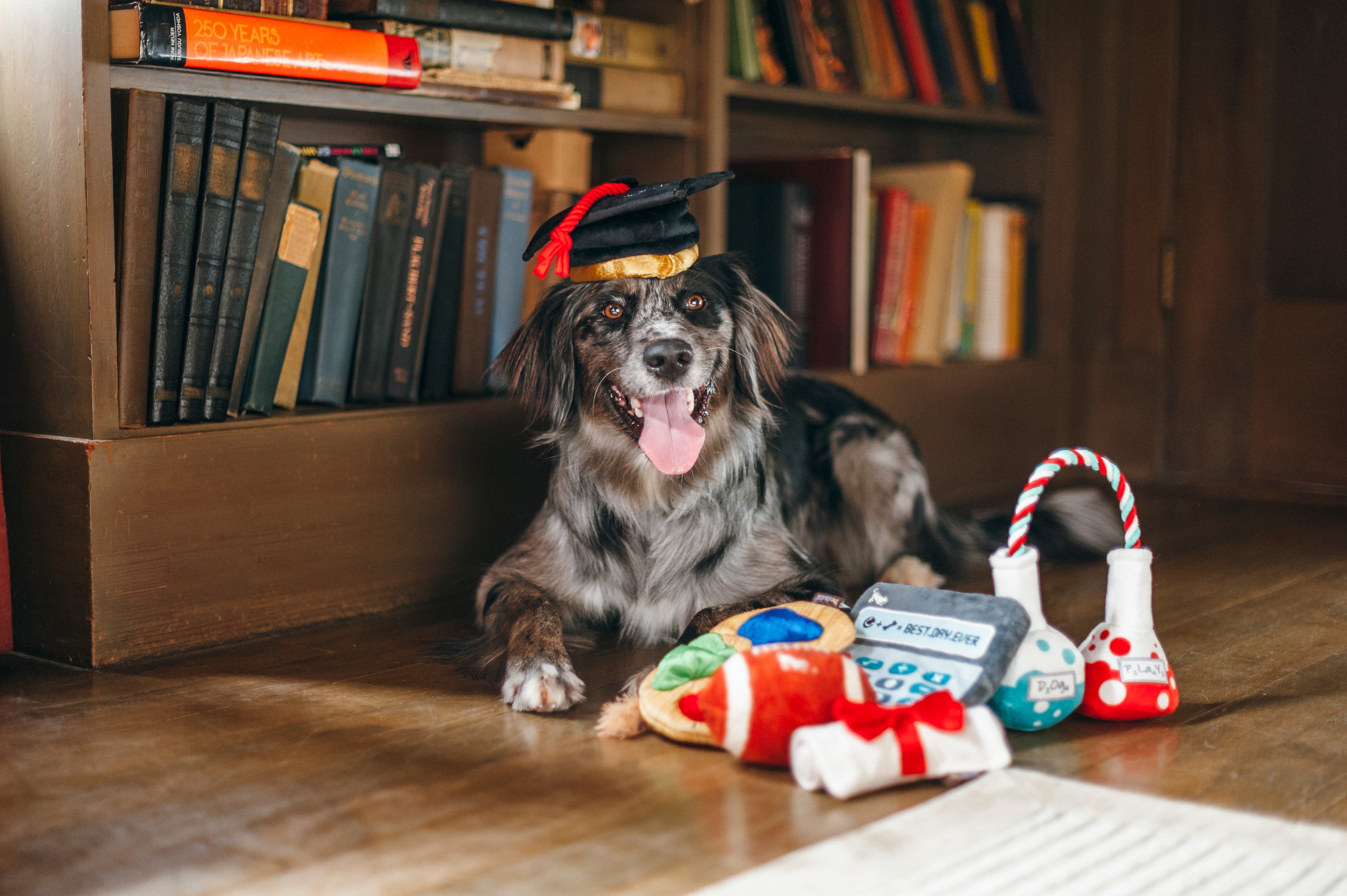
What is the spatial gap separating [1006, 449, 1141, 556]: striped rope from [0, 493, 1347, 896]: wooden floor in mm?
249

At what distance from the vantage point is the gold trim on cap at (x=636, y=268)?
205cm

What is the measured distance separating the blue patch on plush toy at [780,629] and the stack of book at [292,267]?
97cm

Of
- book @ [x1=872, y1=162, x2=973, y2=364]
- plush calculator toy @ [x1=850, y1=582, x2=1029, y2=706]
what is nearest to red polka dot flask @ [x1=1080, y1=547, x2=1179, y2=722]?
plush calculator toy @ [x1=850, y1=582, x2=1029, y2=706]

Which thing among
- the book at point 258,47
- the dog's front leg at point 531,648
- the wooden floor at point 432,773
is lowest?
the wooden floor at point 432,773

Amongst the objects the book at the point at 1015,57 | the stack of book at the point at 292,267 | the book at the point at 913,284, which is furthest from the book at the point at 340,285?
the book at the point at 1015,57

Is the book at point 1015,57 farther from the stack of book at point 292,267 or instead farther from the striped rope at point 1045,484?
the striped rope at point 1045,484

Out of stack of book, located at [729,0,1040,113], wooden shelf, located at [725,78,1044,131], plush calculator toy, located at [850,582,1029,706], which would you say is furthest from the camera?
stack of book, located at [729,0,1040,113]

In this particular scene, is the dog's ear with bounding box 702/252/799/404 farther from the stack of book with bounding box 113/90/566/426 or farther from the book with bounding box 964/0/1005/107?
the book with bounding box 964/0/1005/107

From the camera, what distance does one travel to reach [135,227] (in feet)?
6.53

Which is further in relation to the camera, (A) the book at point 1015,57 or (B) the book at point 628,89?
(A) the book at point 1015,57

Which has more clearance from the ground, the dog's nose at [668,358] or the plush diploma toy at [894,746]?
the dog's nose at [668,358]

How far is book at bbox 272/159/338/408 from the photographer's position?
228 centimetres

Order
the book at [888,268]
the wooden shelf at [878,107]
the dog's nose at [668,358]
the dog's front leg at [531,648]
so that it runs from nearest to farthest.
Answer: the dog's front leg at [531,648] < the dog's nose at [668,358] < the wooden shelf at [878,107] < the book at [888,268]

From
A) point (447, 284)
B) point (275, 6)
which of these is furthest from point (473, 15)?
point (447, 284)
